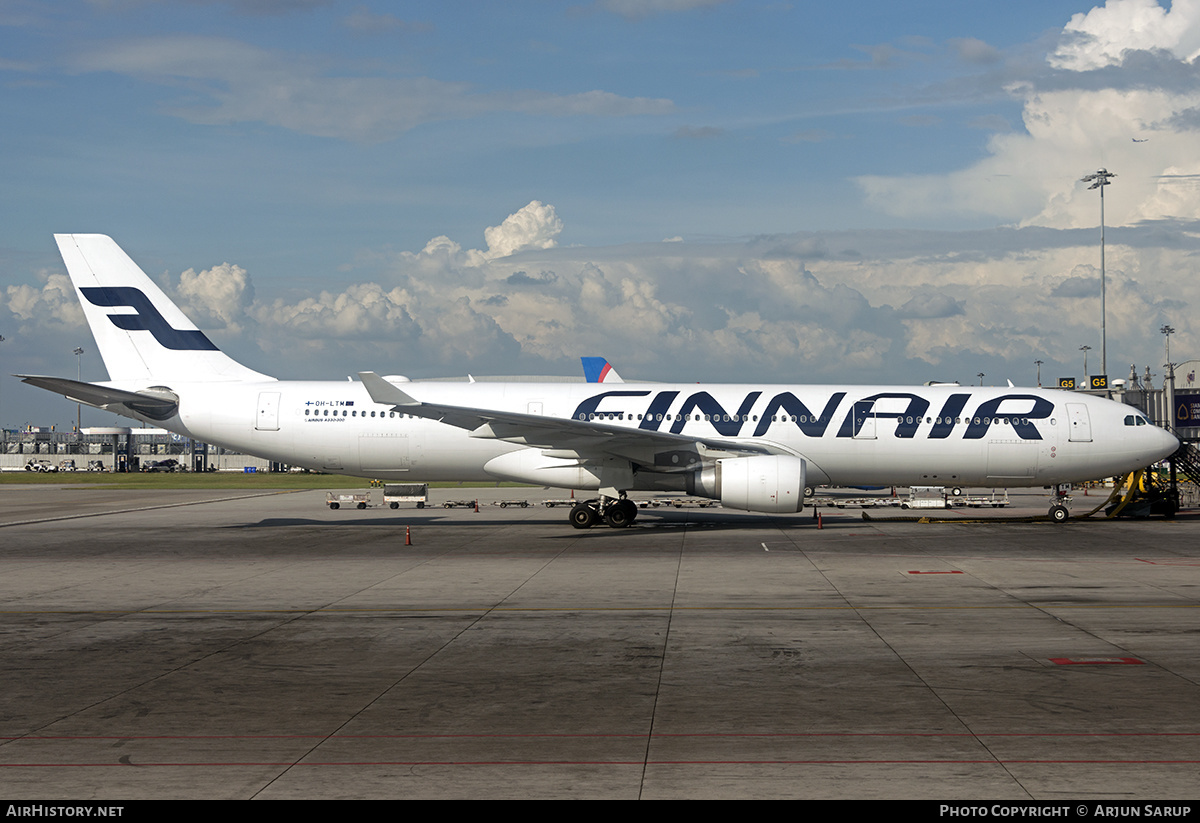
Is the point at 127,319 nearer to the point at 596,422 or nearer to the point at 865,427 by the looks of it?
the point at 596,422

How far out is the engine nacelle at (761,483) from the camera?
2358cm

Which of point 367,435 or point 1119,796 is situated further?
point 367,435

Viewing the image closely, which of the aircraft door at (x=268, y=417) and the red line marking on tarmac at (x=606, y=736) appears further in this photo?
the aircraft door at (x=268, y=417)

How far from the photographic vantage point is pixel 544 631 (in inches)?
470

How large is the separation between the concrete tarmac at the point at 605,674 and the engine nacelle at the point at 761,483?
10.5 feet

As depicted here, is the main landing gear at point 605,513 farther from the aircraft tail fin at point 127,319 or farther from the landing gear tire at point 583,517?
the aircraft tail fin at point 127,319

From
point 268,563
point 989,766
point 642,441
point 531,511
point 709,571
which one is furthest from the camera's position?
point 531,511

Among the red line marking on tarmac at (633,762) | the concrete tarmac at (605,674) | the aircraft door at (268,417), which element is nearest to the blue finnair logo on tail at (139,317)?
the aircraft door at (268,417)

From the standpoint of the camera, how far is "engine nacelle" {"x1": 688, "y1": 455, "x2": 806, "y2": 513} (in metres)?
23.6
